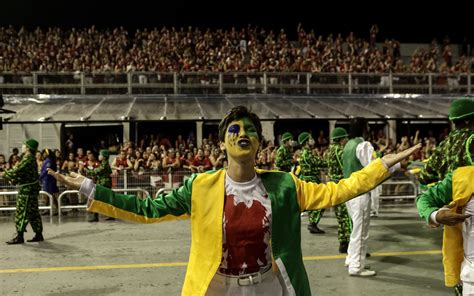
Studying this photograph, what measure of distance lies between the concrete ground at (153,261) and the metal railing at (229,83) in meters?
8.98

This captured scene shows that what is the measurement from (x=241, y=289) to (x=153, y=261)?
5.32m

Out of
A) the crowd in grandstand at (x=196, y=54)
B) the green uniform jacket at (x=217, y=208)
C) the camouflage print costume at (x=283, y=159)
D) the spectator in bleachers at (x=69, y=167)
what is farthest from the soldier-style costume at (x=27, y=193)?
the crowd in grandstand at (x=196, y=54)

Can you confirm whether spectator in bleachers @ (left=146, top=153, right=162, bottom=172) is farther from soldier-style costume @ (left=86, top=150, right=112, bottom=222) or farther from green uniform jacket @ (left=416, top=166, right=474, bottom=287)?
green uniform jacket @ (left=416, top=166, right=474, bottom=287)

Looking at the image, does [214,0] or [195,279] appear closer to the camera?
[195,279]

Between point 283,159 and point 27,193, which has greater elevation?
point 283,159

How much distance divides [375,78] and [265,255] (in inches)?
766

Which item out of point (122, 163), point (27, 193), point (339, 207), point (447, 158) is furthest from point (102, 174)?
point (447, 158)

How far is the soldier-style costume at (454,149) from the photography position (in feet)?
13.0

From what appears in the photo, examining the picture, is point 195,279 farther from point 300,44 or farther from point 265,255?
point 300,44

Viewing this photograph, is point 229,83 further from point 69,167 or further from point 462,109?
point 462,109

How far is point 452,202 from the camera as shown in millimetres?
3611

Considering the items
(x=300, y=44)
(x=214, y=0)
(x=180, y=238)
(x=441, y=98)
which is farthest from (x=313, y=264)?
(x=214, y=0)

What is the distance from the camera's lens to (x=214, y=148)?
16.2m

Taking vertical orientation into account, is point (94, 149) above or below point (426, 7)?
below
